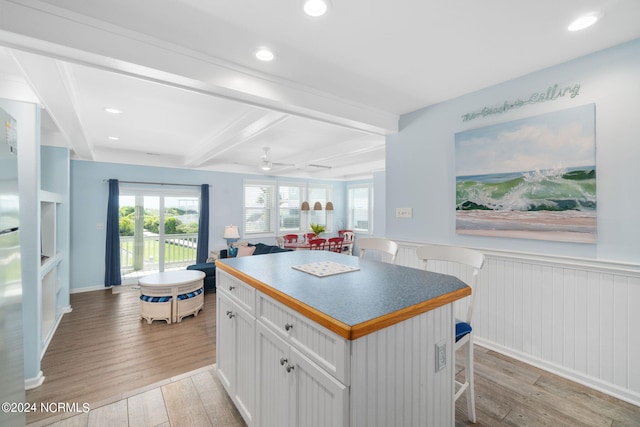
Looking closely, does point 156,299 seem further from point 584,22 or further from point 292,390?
point 584,22

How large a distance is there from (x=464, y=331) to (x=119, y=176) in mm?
6363

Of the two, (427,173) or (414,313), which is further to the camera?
(427,173)

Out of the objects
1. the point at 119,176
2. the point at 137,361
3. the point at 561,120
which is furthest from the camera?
the point at 119,176

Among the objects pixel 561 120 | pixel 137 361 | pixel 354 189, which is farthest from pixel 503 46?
pixel 354 189

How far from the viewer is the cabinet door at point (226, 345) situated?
1.84 m

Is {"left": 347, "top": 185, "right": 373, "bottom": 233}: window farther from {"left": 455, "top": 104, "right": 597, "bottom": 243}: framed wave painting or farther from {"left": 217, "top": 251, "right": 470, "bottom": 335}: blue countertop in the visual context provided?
{"left": 217, "top": 251, "right": 470, "bottom": 335}: blue countertop

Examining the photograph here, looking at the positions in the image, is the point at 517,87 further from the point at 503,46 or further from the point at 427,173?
the point at 427,173

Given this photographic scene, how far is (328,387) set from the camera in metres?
1.00

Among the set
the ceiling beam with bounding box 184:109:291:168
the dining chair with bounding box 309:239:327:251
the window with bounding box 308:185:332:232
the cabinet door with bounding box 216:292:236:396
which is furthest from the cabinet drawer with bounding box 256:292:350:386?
the window with bounding box 308:185:332:232

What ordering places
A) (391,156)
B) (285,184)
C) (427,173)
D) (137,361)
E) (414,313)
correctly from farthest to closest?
(285,184) < (391,156) < (427,173) < (137,361) < (414,313)

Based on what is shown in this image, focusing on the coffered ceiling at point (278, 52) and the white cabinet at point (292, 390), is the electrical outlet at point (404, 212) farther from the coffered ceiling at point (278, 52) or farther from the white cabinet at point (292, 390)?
the white cabinet at point (292, 390)

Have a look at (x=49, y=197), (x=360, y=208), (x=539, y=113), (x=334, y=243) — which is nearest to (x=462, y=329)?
(x=539, y=113)

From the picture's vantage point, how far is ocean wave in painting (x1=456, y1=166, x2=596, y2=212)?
2.12 meters

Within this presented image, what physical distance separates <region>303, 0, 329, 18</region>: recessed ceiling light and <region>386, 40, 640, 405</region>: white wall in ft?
6.35
